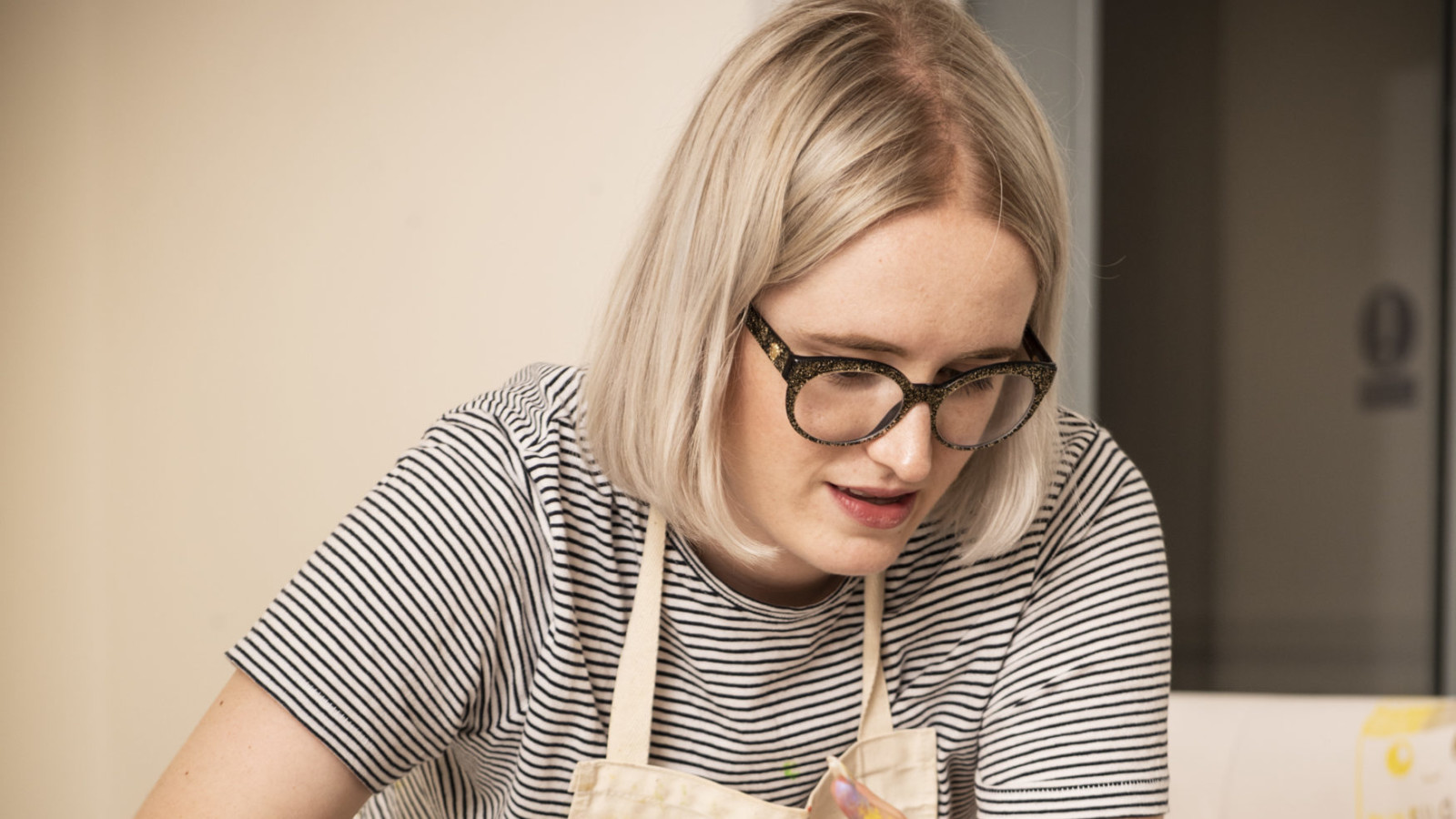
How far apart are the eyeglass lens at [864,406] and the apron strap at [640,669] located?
215 mm

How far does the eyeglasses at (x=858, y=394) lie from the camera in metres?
0.87

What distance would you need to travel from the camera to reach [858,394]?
0.89 metres

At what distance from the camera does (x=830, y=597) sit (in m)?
1.08

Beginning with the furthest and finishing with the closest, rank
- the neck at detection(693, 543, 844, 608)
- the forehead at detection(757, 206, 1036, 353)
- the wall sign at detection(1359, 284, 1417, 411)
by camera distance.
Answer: the wall sign at detection(1359, 284, 1417, 411) → the neck at detection(693, 543, 844, 608) → the forehead at detection(757, 206, 1036, 353)

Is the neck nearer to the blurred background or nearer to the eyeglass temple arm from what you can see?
the eyeglass temple arm

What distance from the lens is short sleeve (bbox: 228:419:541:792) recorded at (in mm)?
895

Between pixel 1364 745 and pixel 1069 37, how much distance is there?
47.3 inches

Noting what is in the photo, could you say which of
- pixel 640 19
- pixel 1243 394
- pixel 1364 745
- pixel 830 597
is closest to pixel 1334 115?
pixel 1243 394

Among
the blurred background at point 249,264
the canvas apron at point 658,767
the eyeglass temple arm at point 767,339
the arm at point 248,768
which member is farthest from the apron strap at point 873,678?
the blurred background at point 249,264

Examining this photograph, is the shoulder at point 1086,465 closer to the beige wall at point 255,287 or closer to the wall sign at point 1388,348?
the beige wall at point 255,287

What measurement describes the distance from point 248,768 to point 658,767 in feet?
1.15

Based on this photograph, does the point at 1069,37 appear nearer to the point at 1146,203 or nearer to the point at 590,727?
the point at 1146,203

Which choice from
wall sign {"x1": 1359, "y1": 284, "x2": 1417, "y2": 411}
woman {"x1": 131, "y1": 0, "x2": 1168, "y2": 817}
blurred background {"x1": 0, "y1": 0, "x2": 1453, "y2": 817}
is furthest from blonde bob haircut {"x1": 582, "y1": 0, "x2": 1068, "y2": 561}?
wall sign {"x1": 1359, "y1": 284, "x2": 1417, "y2": 411}

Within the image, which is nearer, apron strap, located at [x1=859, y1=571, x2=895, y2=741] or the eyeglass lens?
the eyeglass lens
